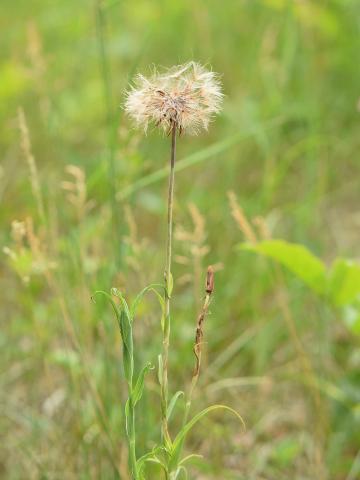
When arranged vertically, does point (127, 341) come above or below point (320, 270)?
below

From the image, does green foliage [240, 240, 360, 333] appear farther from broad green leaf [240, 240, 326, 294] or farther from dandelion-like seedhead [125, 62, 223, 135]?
dandelion-like seedhead [125, 62, 223, 135]

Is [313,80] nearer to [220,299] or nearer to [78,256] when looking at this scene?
[220,299]

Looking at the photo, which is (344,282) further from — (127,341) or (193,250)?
(127,341)

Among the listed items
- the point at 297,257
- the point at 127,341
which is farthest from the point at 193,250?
the point at 127,341

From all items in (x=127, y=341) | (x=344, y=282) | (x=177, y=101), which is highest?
(x=177, y=101)

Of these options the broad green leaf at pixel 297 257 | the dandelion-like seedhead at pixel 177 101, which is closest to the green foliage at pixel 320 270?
the broad green leaf at pixel 297 257
